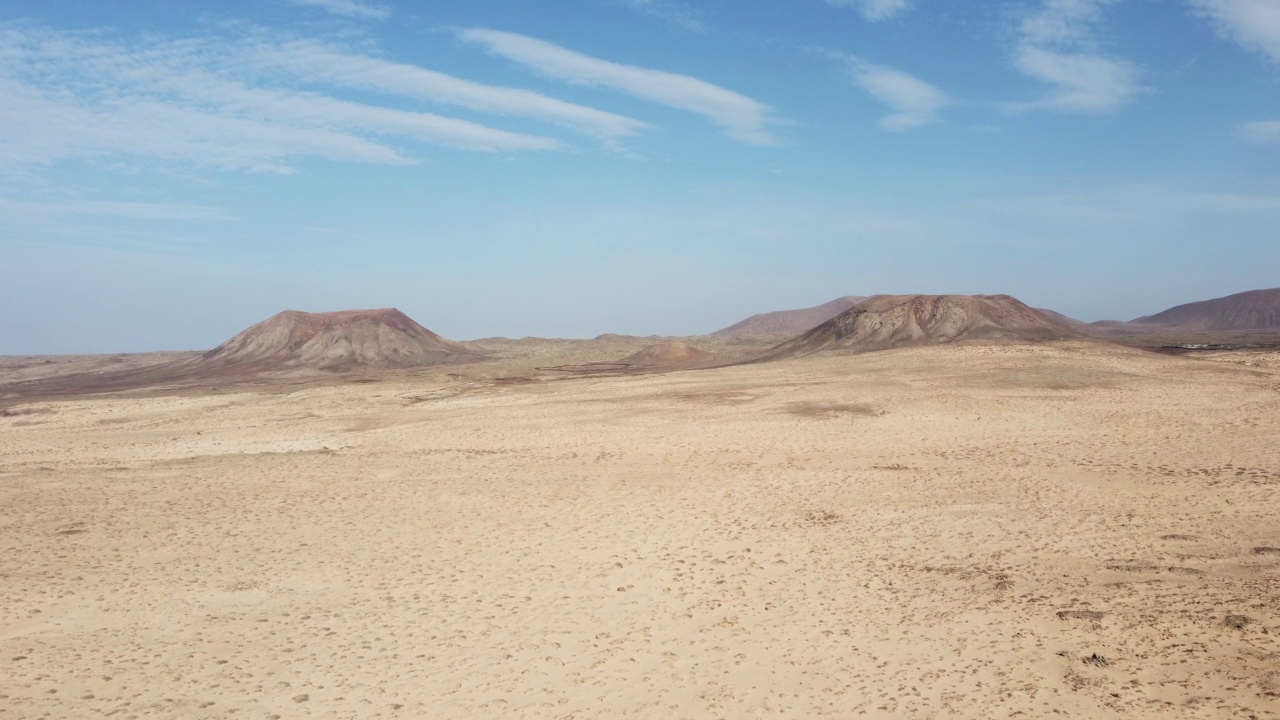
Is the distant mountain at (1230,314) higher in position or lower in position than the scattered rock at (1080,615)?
higher

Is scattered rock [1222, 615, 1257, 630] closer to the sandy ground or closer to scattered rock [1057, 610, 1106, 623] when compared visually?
the sandy ground

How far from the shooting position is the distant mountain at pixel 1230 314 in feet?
388

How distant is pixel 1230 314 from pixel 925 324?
358ft

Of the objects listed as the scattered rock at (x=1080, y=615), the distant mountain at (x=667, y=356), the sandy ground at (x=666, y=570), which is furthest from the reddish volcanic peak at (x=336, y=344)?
the scattered rock at (x=1080, y=615)

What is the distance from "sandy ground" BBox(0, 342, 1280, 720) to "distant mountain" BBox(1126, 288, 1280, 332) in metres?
123

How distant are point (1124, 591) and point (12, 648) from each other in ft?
37.8

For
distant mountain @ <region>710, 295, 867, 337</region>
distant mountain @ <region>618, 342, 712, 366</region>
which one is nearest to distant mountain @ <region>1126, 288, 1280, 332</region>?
distant mountain @ <region>710, 295, 867, 337</region>

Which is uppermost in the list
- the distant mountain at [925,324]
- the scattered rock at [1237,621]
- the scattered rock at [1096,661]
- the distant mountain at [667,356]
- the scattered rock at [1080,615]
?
the distant mountain at [925,324]

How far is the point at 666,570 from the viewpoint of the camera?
1010cm

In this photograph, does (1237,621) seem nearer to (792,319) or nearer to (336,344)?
(336,344)

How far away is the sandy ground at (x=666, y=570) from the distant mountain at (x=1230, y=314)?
12313 cm

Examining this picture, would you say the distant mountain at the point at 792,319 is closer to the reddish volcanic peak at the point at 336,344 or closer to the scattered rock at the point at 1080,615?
the reddish volcanic peak at the point at 336,344

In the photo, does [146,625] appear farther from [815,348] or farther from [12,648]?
[815,348]

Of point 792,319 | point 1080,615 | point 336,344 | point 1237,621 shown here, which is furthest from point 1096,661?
point 792,319
